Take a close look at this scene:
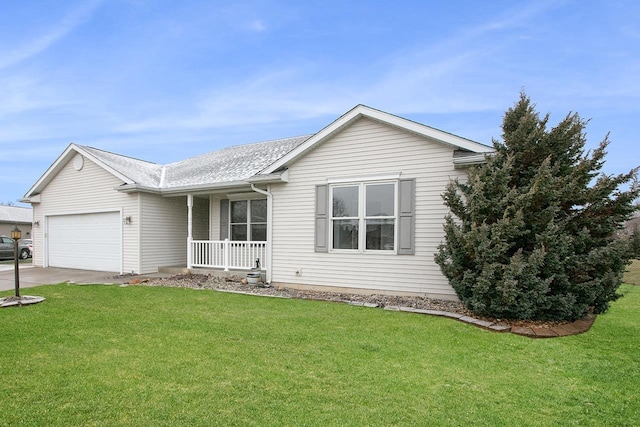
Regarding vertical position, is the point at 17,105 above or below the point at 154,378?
above

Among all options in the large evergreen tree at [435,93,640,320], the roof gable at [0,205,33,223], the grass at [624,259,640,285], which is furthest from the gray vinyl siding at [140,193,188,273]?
the roof gable at [0,205,33,223]

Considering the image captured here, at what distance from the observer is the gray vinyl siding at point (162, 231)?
1229 centimetres

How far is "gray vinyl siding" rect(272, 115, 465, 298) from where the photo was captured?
8070 mm

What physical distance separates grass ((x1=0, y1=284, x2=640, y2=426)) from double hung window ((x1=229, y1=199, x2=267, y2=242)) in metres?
5.53

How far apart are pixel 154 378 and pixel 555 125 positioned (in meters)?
7.30

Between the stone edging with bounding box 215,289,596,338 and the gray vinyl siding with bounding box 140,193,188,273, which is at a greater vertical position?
the gray vinyl siding with bounding box 140,193,188,273

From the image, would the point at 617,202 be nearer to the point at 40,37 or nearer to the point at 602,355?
the point at 602,355

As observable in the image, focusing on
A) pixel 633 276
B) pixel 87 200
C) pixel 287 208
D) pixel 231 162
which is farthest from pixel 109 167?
pixel 633 276

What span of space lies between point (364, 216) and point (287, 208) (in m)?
2.26

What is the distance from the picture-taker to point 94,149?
13602 millimetres

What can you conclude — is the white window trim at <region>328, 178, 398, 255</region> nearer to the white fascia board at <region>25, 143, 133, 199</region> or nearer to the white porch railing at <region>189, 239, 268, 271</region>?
the white porch railing at <region>189, 239, 268, 271</region>

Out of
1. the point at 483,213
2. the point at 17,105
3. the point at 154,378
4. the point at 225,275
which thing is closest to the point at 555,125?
the point at 483,213

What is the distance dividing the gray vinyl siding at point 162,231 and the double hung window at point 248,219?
7.48 feet

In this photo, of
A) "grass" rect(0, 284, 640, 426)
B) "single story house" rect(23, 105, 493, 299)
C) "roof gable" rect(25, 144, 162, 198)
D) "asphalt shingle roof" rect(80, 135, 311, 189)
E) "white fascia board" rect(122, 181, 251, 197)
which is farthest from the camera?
"roof gable" rect(25, 144, 162, 198)
